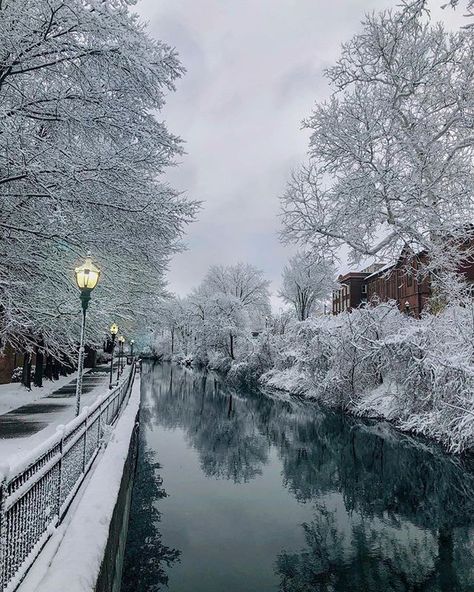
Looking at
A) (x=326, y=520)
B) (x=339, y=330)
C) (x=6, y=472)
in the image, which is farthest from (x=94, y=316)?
(x=339, y=330)

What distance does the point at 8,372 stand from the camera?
1200 inches

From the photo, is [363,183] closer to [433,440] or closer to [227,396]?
[433,440]

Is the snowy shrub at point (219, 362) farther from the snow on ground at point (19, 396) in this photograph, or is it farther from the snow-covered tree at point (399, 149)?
the snow-covered tree at point (399, 149)

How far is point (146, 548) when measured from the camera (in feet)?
28.9

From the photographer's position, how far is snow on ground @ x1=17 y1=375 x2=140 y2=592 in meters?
4.04

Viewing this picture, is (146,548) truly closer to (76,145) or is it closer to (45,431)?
(45,431)

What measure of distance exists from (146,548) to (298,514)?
3.64 m

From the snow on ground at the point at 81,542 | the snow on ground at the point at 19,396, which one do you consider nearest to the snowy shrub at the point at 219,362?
the snow on ground at the point at 19,396

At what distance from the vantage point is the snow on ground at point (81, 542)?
4.04 metres

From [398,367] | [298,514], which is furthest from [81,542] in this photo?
[398,367]

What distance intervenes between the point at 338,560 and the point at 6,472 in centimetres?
679

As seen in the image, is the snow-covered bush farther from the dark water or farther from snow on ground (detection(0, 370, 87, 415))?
snow on ground (detection(0, 370, 87, 415))

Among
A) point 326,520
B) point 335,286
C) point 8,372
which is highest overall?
point 335,286

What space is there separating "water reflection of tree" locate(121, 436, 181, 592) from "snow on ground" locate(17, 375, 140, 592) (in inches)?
63.8
